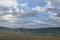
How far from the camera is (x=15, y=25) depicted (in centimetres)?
555

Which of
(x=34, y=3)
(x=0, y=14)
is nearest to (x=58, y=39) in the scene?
(x=34, y=3)

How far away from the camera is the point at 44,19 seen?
17.9 feet

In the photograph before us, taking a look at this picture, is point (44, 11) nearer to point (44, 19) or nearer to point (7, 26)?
point (44, 19)

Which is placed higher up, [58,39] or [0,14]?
[0,14]

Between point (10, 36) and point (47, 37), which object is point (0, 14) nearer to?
point (10, 36)

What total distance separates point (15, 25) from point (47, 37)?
953 millimetres

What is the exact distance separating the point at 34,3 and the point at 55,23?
802 mm

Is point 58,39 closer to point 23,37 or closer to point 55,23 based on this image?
point 55,23

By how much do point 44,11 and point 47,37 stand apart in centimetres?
73

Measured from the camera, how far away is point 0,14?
5602 millimetres

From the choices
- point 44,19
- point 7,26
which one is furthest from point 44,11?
point 7,26

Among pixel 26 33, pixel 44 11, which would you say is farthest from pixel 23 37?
pixel 44 11

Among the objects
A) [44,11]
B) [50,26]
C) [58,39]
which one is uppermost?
[44,11]

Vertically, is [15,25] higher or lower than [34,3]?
lower
